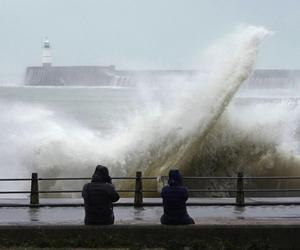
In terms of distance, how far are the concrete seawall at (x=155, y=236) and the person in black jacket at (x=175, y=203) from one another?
0.51 meters

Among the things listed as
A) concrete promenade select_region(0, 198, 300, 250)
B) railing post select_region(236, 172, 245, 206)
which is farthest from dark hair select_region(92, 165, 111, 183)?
railing post select_region(236, 172, 245, 206)

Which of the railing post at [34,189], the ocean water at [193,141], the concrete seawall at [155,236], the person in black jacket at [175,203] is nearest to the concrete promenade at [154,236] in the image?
the concrete seawall at [155,236]

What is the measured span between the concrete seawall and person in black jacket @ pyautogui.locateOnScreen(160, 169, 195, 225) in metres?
0.51

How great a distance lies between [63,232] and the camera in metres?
9.61

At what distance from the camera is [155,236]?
31.3 ft

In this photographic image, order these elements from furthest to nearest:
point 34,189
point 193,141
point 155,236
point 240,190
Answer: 1. point 193,141
2. point 34,189
3. point 240,190
4. point 155,236

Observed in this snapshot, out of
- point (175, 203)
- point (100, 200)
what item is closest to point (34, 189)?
point (100, 200)

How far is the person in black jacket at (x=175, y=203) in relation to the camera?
10.1m

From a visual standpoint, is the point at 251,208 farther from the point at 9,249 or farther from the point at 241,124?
the point at 241,124

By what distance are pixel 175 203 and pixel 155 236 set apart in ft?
2.52

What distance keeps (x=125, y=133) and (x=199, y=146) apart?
4367 mm

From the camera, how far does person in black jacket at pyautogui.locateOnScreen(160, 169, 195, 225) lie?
1009 cm

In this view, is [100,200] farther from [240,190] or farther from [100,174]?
[240,190]

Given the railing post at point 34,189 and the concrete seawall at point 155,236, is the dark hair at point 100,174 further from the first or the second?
the railing post at point 34,189
